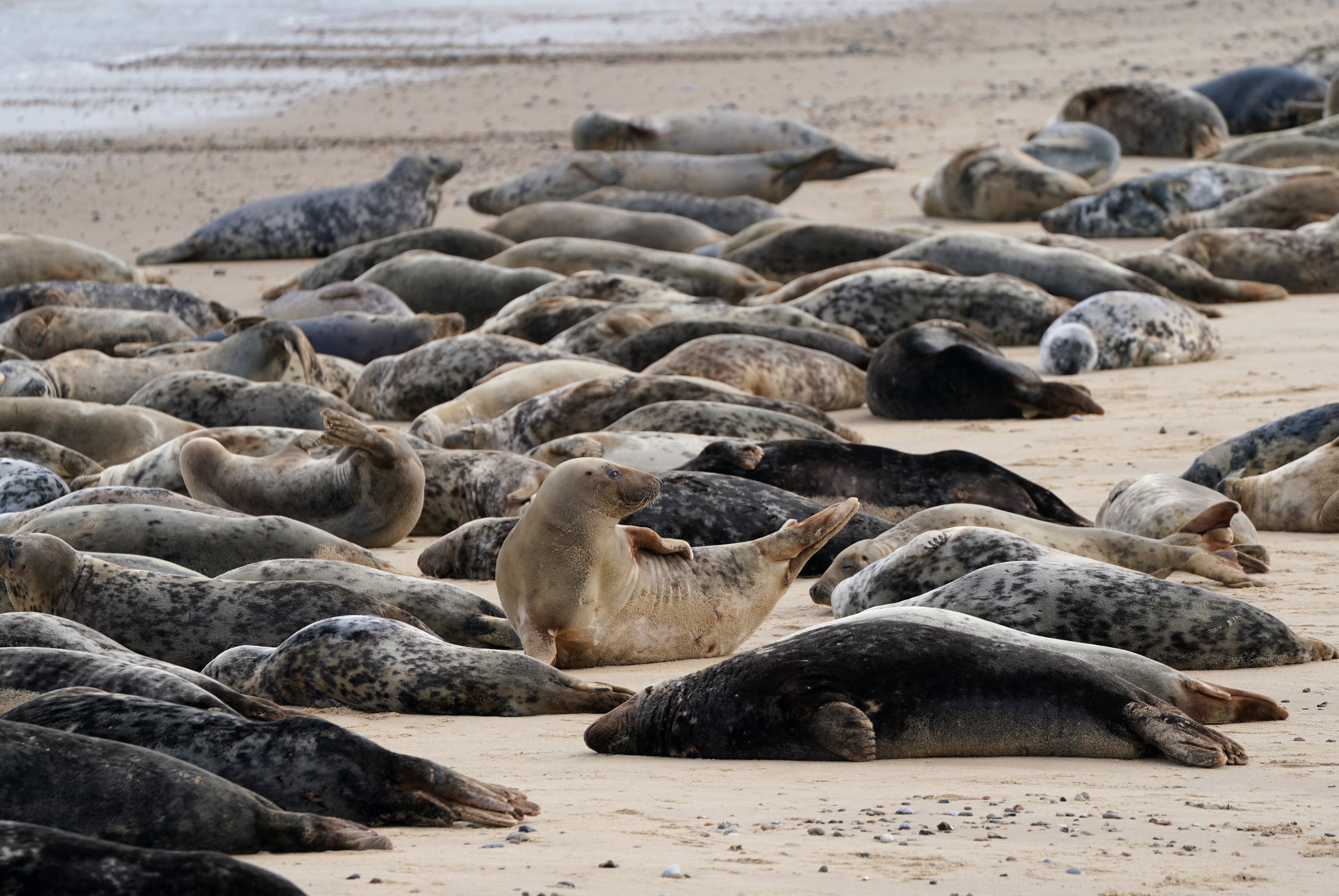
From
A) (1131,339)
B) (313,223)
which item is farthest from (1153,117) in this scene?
(1131,339)

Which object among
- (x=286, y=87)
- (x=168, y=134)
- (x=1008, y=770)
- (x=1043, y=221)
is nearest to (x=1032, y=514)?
(x=1008, y=770)

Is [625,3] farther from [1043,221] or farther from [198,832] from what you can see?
[198,832]

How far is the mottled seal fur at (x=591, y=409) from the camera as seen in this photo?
24.1 ft

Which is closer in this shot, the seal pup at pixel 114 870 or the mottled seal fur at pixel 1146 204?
the seal pup at pixel 114 870

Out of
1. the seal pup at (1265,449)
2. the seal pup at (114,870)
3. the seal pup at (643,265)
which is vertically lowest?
the seal pup at (114,870)

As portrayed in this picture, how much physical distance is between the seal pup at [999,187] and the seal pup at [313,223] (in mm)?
4411

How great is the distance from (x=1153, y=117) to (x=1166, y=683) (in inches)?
585

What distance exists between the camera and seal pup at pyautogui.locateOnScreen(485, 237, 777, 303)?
1095cm

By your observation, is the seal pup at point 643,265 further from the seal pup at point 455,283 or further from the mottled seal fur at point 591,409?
the mottled seal fur at point 591,409

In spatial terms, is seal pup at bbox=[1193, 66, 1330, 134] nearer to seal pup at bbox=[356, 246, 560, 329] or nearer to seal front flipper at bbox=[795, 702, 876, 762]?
seal pup at bbox=[356, 246, 560, 329]

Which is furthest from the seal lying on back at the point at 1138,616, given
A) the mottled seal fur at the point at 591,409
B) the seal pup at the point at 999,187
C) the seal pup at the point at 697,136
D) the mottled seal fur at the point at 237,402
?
the seal pup at the point at 697,136

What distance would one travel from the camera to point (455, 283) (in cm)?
1098

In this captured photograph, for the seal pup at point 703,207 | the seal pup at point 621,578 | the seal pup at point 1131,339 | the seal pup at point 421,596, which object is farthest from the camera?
the seal pup at point 703,207

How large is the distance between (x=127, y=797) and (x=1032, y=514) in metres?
3.80
